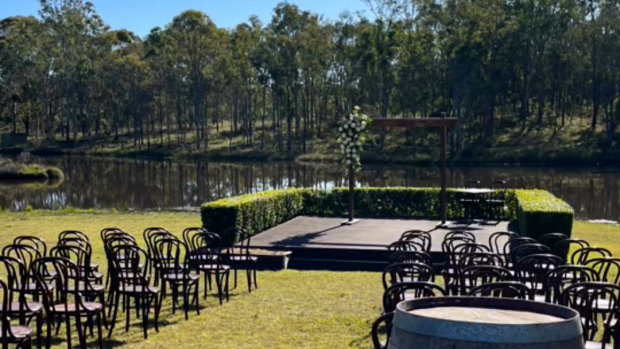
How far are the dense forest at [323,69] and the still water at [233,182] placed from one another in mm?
10324

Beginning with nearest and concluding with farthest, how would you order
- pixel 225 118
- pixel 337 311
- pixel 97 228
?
pixel 337 311
pixel 97 228
pixel 225 118

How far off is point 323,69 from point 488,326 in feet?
210

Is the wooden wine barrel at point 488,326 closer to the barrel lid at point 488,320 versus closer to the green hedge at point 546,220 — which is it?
the barrel lid at point 488,320

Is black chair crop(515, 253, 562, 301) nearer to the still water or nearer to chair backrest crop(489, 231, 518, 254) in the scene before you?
chair backrest crop(489, 231, 518, 254)

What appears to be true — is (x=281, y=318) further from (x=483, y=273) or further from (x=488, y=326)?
(x=488, y=326)

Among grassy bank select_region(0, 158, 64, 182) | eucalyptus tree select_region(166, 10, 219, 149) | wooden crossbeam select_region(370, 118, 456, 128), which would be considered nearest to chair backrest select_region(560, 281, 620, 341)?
wooden crossbeam select_region(370, 118, 456, 128)

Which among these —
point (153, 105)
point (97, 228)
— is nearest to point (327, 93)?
point (153, 105)

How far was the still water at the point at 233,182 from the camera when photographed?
94.5 feet

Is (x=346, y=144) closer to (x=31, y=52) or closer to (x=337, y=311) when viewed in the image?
(x=337, y=311)

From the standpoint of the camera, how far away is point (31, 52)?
2872 inches

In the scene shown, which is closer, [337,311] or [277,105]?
[337,311]

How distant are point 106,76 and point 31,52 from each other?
25.1 ft

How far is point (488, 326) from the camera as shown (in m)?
2.96

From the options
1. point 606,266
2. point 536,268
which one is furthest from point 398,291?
point 606,266
